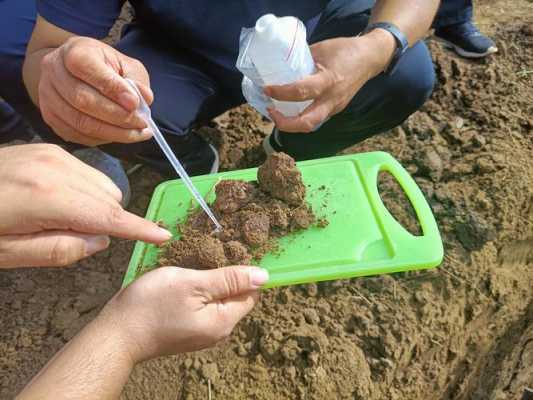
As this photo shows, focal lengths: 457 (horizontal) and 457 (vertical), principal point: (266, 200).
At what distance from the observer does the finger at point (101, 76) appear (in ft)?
3.73

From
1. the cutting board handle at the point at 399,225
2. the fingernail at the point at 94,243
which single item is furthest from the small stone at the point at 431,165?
the fingernail at the point at 94,243

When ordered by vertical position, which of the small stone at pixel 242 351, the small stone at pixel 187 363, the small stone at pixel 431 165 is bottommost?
the small stone at pixel 187 363

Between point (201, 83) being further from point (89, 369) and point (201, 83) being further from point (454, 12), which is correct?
point (454, 12)

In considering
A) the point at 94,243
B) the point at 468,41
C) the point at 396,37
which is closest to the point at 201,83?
the point at 396,37

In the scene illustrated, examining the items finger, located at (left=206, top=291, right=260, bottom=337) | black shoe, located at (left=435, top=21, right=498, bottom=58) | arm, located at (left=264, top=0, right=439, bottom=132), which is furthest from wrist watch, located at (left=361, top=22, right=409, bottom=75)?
black shoe, located at (left=435, top=21, right=498, bottom=58)

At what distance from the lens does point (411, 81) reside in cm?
176

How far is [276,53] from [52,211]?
26.1 inches

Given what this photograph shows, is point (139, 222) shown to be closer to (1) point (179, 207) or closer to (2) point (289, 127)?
(1) point (179, 207)

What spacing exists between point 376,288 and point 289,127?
0.67 meters

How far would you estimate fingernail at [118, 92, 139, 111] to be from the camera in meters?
1.14

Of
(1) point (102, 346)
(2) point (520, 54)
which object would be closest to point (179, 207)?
(1) point (102, 346)

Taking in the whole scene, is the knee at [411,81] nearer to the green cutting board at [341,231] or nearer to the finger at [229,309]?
the green cutting board at [341,231]


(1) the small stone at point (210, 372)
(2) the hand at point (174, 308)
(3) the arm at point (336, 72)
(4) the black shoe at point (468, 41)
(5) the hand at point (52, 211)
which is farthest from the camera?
(4) the black shoe at point (468, 41)

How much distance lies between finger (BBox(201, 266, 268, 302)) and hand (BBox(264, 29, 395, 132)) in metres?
0.50
